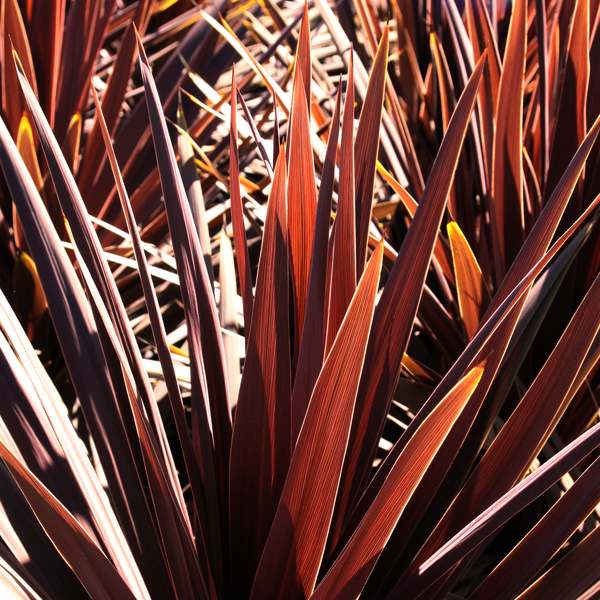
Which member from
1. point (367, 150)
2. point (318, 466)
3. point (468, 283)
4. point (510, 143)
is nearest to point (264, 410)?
point (318, 466)

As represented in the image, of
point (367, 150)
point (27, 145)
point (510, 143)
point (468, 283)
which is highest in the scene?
point (27, 145)

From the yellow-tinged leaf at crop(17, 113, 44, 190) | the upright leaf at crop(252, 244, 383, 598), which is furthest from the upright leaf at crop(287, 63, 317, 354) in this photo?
the yellow-tinged leaf at crop(17, 113, 44, 190)

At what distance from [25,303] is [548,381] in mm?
770

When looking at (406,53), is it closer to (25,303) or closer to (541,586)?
(25,303)

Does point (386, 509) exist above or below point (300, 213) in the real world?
below

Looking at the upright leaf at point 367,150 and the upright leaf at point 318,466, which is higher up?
the upright leaf at point 367,150

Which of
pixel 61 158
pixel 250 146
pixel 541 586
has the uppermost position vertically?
pixel 61 158

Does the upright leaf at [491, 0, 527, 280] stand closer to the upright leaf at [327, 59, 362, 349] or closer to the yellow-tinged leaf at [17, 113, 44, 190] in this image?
the upright leaf at [327, 59, 362, 349]

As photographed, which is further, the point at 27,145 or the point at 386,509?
the point at 27,145

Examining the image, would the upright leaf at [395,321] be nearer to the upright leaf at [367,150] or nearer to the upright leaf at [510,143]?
the upright leaf at [367,150]

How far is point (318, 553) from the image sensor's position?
20.4 inches

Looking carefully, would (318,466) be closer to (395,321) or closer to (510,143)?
(395,321)

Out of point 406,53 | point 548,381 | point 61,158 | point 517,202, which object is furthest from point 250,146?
point 548,381

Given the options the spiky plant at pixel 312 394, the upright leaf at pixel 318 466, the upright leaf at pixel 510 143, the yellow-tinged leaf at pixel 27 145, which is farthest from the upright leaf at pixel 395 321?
the yellow-tinged leaf at pixel 27 145
